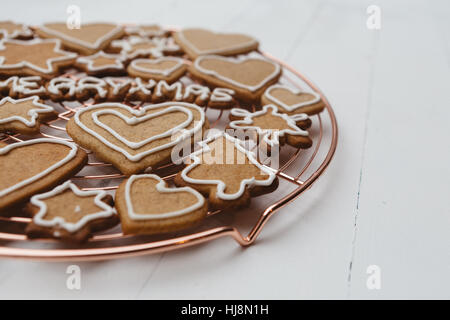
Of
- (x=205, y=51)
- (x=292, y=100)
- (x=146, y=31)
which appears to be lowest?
(x=292, y=100)

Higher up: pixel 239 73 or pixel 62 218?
Result: pixel 239 73

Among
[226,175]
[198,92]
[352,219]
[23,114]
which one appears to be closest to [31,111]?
[23,114]

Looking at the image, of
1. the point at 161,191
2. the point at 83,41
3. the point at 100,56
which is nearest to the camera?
the point at 161,191

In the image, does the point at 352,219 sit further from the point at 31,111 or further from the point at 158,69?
the point at 31,111

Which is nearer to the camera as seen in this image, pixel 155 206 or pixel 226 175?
pixel 155 206

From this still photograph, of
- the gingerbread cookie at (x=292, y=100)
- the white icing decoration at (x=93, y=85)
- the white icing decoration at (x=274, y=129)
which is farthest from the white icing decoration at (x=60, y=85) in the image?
the gingerbread cookie at (x=292, y=100)
